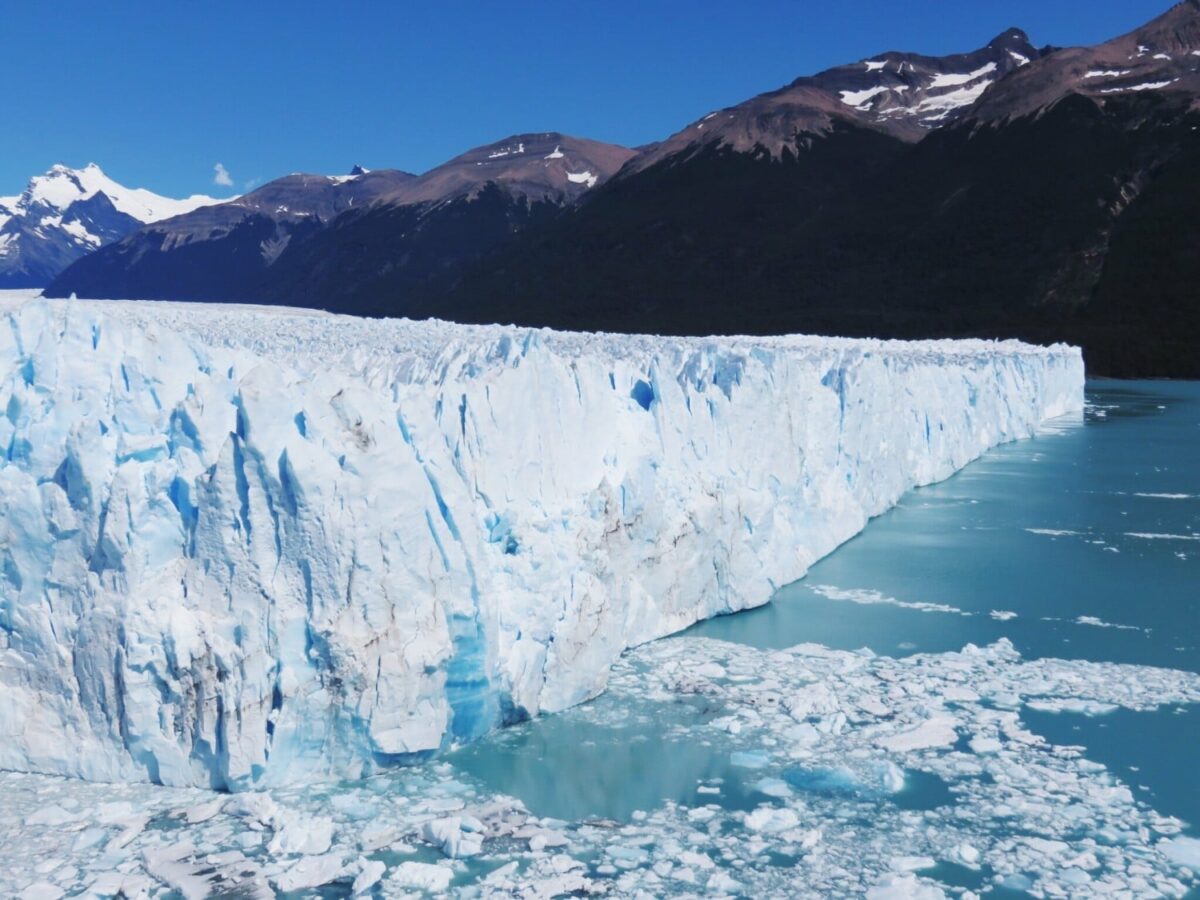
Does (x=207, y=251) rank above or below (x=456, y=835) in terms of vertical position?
above

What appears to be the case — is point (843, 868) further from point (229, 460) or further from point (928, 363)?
point (928, 363)

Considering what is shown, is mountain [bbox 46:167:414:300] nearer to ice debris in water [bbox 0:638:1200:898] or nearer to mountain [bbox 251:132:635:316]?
mountain [bbox 251:132:635:316]

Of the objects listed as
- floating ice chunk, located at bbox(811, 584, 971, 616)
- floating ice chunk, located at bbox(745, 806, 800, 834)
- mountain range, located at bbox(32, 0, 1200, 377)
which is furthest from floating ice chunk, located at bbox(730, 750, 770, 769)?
mountain range, located at bbox(32, 0, 1200, 377)

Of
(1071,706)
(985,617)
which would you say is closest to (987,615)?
(985,617)

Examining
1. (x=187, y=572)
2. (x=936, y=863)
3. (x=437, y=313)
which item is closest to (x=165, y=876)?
(x=187, y=572)

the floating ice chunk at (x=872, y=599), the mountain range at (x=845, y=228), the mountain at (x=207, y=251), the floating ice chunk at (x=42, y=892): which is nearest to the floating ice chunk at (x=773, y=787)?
the floating ice chunk at (x=42, y=892)

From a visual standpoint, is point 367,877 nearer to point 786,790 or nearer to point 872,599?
point 786,790
